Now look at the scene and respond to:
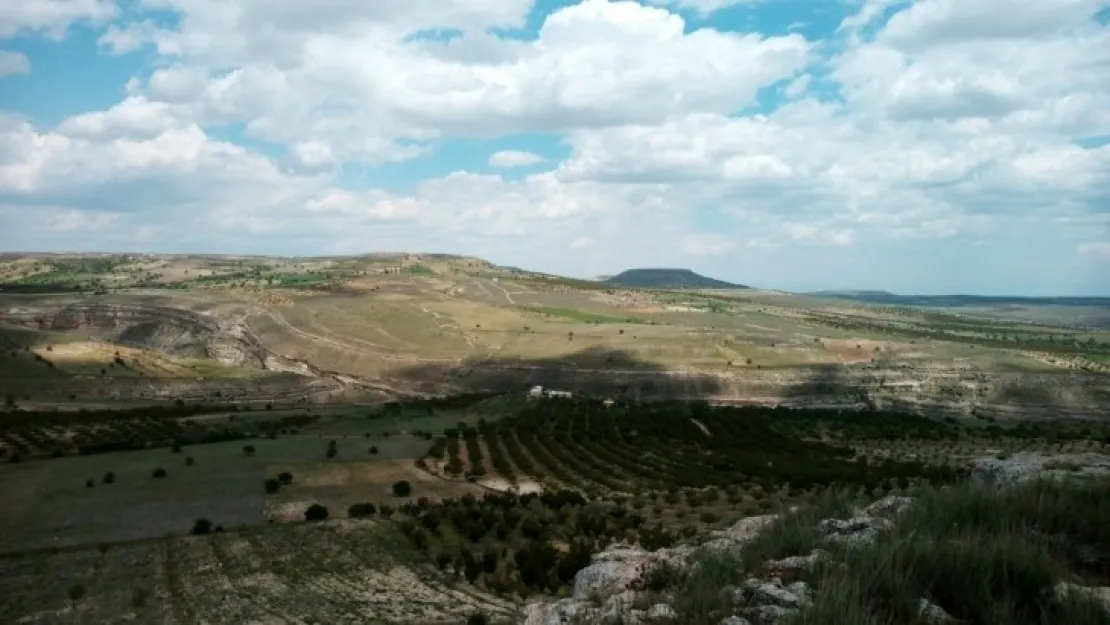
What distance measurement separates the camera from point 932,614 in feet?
24.9

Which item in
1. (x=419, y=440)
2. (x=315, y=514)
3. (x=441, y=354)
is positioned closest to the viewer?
(x=315, y=514)

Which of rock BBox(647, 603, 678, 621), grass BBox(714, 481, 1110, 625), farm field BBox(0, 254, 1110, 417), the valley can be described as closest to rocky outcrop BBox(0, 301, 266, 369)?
farm field BBox(0, 254, 1110, 417)

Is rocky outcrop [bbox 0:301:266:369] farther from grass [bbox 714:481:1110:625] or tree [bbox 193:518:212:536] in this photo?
grass [bbox 714:481:1110:625]

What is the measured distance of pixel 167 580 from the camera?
21859 mm

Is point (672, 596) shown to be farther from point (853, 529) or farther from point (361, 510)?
point (361, 510)

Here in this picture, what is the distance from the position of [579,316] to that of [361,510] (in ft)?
438

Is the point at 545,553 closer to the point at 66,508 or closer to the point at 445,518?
the point at 445,518

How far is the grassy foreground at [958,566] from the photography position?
7.46 metres

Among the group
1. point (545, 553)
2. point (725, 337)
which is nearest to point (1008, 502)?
point (545, 553)

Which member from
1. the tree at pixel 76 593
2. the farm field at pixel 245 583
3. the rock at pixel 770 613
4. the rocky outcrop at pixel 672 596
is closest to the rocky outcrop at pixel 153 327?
the farm field at pixel 245 583

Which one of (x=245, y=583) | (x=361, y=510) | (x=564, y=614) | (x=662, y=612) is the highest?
(x=662, y=612)

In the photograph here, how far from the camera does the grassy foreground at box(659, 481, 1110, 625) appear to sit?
7.46 metres

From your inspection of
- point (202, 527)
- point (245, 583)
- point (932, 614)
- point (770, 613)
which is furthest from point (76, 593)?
point (932, 614)

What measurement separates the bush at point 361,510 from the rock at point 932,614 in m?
25.1
